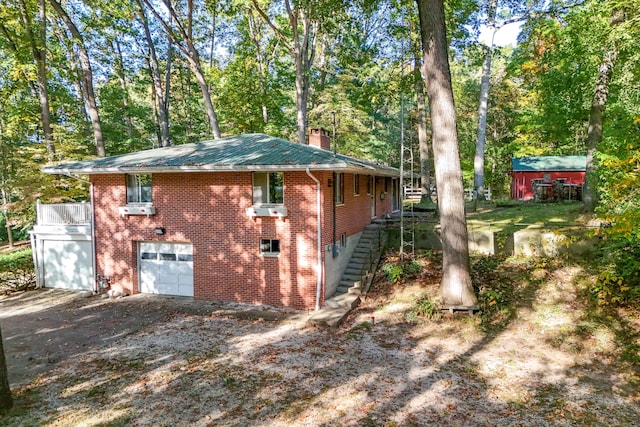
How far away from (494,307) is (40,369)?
1094 centimetres

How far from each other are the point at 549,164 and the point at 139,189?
1148 inches

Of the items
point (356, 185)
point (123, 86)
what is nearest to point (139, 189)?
point (356, 185)

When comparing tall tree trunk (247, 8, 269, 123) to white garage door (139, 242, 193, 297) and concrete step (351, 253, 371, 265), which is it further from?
concrete step (351, 253, 371, 265)

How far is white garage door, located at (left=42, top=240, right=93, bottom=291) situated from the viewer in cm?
1467

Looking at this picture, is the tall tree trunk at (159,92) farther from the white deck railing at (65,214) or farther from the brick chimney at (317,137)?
the brick chimney at (317,137)

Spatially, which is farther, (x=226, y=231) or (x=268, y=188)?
(x=226, y=231)

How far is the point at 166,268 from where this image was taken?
13438 millimetres

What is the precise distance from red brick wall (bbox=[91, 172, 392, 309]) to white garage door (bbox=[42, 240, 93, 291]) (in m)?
1.40

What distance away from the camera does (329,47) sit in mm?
30531

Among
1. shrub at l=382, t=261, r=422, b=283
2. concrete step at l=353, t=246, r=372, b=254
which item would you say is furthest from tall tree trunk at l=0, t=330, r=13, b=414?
concrete step at l=353, t=246, r=372, b=254

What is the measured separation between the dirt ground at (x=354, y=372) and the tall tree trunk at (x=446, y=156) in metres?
1.00

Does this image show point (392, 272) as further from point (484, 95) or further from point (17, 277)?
point (17, 277)

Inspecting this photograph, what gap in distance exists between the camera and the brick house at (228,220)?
11.6 metres

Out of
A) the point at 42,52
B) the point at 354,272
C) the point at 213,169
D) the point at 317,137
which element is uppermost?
the point at 42,52
